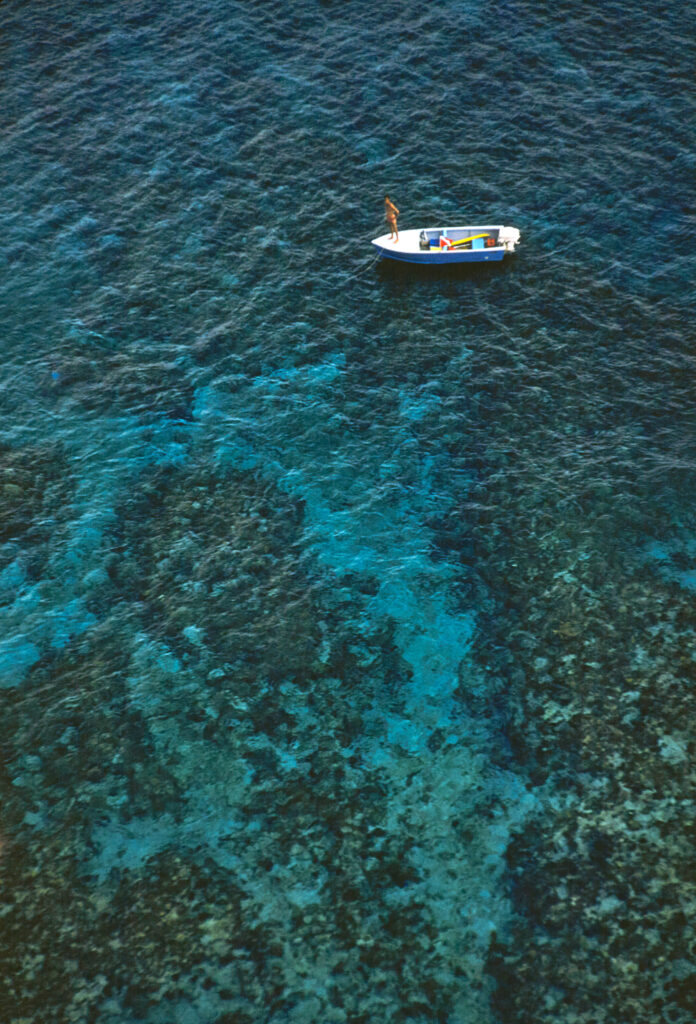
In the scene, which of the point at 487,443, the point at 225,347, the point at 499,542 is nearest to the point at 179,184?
the point at 225,347

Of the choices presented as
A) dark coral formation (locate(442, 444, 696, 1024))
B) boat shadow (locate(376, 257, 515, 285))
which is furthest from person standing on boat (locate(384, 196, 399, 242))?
dark coral formation (locate(442, 444, 696, 1024))

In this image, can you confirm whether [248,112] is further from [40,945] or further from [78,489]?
[40,945]

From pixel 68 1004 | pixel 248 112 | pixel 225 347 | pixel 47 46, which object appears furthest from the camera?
pixel 47 46

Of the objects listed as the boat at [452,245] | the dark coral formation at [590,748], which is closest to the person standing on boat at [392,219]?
the boat at [452,245]

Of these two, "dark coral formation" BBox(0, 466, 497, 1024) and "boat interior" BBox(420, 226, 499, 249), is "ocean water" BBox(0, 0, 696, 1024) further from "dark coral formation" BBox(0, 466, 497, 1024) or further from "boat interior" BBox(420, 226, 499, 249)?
"boat interior" BBox(420, 226, 499, 249)

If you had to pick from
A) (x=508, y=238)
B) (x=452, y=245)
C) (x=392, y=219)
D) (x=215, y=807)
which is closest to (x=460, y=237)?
(x=452, y=245)

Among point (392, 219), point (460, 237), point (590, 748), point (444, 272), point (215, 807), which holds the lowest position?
point (590, 748)

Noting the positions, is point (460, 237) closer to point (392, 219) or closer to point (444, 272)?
point (444, 272)
